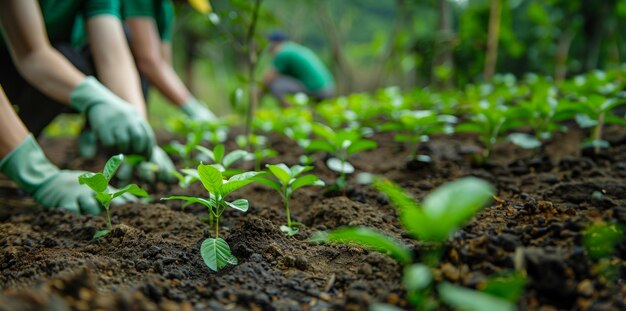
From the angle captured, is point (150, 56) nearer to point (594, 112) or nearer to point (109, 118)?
point (109, 118)

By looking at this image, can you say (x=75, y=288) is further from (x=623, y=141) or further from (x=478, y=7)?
(x=478, y=7)

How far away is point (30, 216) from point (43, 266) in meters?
0.63

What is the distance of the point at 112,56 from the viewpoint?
213cm

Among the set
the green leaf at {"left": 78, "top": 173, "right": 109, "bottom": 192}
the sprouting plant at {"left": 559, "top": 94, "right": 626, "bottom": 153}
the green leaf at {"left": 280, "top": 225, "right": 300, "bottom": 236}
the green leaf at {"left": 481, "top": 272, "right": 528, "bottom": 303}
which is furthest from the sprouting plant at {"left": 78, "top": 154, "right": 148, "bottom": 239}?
the sprouting plant at {"left": 559, "top": 94, "right": 626, "bottom": 153}

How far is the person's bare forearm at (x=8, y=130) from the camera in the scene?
Result: 1.40 meters

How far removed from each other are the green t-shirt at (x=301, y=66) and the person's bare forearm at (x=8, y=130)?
486 centimetres

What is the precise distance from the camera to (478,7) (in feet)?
15.9

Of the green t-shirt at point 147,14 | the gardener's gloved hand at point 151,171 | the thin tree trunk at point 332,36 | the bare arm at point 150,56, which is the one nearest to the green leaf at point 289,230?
the gardener's gloved hand at point 151,171

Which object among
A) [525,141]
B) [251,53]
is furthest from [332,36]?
[525,141]

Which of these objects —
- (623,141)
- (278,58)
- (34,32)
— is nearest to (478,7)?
(278,58)

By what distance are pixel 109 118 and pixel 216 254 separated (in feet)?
3.48

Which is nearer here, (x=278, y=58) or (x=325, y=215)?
(x=325, y=215)

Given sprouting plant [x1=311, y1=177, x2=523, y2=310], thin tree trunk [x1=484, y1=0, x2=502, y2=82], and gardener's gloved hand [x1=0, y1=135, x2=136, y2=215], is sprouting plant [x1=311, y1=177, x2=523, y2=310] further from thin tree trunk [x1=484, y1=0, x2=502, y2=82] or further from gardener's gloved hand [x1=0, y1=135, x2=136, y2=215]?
thin tree trunk [x1=484, y1=0, x2=502, y2=82]

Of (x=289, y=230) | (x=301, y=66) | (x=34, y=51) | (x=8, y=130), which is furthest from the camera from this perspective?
(x=301, y=66)
